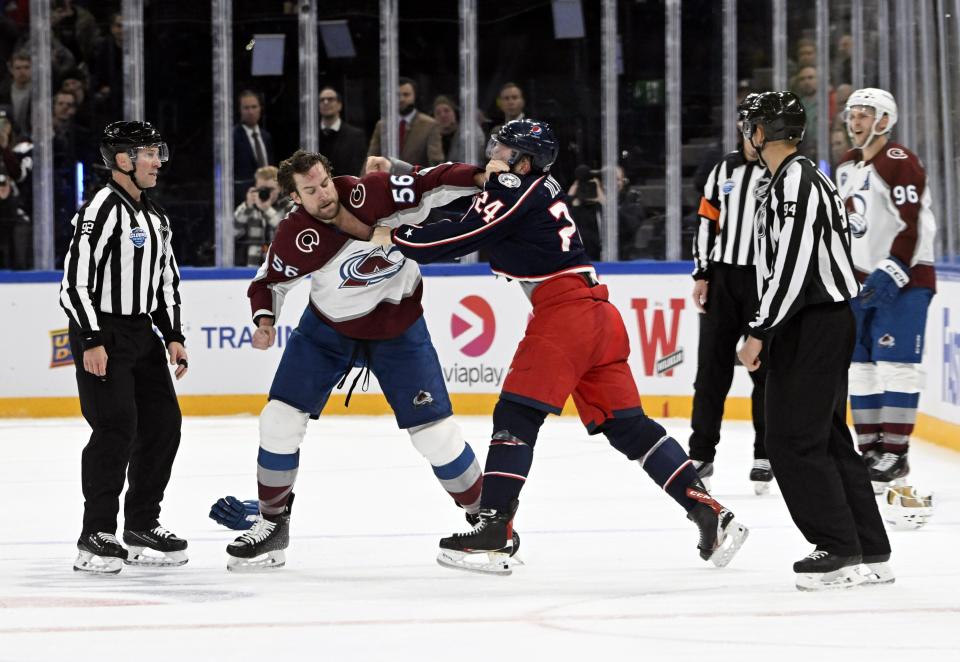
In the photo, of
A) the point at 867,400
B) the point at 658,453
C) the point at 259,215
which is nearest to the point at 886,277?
the point at 867,400

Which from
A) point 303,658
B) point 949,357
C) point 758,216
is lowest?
point 303,658

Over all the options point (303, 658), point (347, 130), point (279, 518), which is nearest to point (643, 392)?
point (347, 130)

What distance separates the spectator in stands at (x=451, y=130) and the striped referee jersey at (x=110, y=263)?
185 inches

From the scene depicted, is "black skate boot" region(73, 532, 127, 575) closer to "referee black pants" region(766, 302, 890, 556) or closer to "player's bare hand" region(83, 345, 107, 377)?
"player's bare hand" region(83, 345, 107, 377)

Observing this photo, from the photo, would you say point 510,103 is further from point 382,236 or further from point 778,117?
point 778,117

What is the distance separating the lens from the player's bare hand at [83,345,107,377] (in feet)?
13.8

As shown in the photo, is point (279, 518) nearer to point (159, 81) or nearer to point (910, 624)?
point (910, 624)

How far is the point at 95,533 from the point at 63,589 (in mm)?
270

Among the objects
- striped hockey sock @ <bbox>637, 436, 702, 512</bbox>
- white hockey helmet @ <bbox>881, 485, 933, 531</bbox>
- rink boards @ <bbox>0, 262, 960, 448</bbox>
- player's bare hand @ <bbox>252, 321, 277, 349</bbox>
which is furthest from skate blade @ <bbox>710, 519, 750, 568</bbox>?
rink boards @ <bbox>0, 262, 960, 448</bbox>

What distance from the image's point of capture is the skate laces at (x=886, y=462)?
5.38m

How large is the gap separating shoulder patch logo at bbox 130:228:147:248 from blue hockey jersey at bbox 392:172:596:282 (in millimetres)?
782

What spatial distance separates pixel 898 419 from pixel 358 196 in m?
2.19

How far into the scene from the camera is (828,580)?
374 cm

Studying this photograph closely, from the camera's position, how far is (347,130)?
9031 mm
